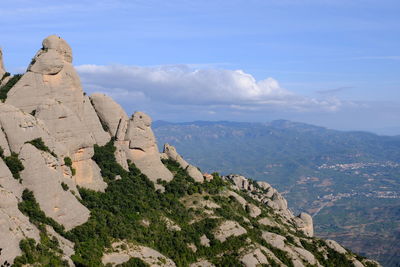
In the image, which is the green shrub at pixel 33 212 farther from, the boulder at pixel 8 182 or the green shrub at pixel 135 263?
the green shrub at pixel 135 263

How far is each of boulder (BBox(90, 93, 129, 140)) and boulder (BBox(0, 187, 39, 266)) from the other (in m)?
40.0

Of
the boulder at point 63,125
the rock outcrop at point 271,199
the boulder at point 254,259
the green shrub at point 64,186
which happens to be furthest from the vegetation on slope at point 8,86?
the rock outcrop at point 271,199

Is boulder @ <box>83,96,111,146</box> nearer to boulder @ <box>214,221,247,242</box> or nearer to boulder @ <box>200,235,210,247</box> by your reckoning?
boulder @ <box>200,235,210,247</box>

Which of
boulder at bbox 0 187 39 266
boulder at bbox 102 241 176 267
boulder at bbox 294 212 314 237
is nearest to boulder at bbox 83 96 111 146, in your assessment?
boulder at bbox 102 241 176 267

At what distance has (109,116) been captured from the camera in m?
98.4

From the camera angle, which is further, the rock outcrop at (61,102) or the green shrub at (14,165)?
Answer: the rock outcrop at (61,102)

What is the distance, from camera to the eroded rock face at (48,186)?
65125 millimetres

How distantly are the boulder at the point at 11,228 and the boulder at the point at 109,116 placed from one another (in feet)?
131

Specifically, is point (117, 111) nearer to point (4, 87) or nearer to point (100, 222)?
point (4, 87)

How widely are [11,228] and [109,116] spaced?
46.7 m

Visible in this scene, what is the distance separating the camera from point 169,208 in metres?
90.6

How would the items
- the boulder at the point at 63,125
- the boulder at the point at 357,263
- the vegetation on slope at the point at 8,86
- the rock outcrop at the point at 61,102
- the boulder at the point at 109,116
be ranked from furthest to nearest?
the boulder at the point at 109,116
the boulder at the point at 357,263
the vegetation on slope at the point at 8,86
the rock outcrop at the point at 61,102
the boulder at the point at 63,125

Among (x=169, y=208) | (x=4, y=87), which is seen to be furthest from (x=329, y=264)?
(x=4, y=87)

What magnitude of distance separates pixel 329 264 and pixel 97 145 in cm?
5160
